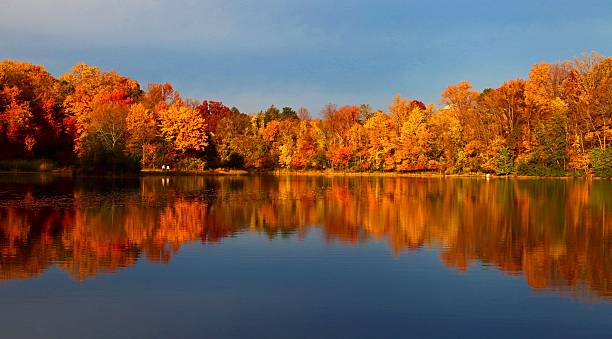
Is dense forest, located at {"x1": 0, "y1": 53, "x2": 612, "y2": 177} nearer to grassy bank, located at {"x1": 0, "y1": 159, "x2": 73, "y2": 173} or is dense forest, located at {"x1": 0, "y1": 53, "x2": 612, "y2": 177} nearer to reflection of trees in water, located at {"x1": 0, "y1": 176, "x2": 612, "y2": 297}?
grassy bank, located at {"x1": 0, "y1": 159, "x2": 73, "y2": 173}

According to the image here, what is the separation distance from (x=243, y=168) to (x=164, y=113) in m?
12.4

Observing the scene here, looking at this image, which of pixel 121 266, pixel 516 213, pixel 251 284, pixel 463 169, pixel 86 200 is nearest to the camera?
pixel 251 284

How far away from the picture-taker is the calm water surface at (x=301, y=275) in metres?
7.41

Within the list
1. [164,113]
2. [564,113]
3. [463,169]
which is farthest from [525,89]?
[164,113]

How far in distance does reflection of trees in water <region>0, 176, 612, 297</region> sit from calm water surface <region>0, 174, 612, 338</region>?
0.22 ft

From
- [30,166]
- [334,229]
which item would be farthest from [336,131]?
[334,229]

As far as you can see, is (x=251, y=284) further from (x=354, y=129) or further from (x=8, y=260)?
(x=354, y=129)

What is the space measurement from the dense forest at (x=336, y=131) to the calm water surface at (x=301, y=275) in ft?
122

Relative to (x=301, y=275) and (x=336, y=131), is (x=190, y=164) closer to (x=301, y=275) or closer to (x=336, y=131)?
(x=336, y=131)

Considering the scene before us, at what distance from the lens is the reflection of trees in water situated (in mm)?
11031

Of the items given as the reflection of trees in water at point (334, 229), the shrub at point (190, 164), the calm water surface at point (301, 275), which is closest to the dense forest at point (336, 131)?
the shrub at point (190, 164)

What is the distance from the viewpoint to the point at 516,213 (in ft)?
66.9

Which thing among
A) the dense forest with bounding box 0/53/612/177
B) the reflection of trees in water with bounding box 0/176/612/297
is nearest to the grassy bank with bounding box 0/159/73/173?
the dense forest with bounding box 0/53/612/177

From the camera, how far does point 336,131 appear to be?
7031cm
